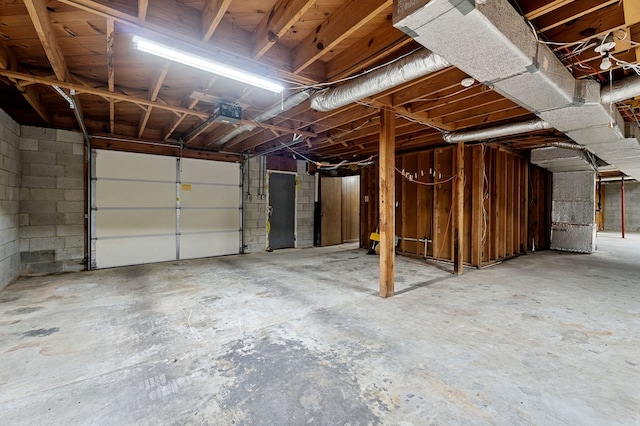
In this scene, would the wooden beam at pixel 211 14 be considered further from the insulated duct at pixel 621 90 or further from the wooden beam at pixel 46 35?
the insulated duct at pixel 621 90

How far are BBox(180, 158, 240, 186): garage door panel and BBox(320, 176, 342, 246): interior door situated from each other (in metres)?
2.45

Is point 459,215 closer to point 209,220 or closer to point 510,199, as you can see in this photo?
point 510,199

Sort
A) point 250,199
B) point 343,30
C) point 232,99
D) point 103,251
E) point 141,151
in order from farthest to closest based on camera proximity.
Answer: point 250,199, point 141,151, point 103,251, point 232,99, point 343,30

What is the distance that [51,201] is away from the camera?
453cm

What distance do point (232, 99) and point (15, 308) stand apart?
10.7ft

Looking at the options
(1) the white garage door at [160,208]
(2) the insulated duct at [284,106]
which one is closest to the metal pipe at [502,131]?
(2) the insulated duct at [284,106]

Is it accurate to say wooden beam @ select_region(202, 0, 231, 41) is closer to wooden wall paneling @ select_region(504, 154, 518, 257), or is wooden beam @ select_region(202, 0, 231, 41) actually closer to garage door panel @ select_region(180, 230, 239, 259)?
garage door panel @ select_region(180, 230, 239, 259)

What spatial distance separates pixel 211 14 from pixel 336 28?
0.91 metres

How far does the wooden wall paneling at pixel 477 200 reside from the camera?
5082 millimetres

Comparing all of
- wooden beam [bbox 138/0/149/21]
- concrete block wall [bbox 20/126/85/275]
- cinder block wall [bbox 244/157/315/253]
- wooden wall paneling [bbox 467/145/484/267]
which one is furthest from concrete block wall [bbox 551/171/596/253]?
concrete block wall [bbox 20/126/85/275]

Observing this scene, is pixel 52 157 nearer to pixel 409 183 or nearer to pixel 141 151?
pixel 141 151

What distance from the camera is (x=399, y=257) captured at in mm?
6215

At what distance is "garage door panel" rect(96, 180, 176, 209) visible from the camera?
16.4 ft

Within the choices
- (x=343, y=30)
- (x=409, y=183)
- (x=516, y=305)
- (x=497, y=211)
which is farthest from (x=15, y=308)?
(x=497, y=211)
